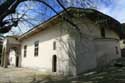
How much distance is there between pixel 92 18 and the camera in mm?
16734

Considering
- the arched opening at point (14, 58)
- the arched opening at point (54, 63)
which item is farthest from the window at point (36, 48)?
the arched opening at point (14, 58)

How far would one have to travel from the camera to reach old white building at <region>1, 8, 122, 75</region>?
15.0 m

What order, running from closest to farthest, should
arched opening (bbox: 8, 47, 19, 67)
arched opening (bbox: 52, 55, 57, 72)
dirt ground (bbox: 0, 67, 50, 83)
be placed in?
1. dirt ground (bbox: 0, 67, 50, 83)
2. arched opening (bbox: 52, 55, 57, 72)
3. arched opening (bbox: 8, 47, 19, 67)

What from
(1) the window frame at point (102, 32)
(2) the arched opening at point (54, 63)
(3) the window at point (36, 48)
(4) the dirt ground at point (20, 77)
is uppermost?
(1) the window frame at point (102, 32)

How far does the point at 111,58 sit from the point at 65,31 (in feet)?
21.0

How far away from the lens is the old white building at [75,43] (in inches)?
591

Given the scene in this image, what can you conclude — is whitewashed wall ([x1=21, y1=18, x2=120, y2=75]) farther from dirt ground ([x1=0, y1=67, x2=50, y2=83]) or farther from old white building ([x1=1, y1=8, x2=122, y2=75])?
dirt ground ([x1=0, y1=67, x2=50, y2=83])

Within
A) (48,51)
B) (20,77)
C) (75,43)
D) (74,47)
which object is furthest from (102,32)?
(20,77)

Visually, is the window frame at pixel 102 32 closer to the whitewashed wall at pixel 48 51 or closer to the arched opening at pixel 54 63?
the whitewashed wall at pixel 48 51

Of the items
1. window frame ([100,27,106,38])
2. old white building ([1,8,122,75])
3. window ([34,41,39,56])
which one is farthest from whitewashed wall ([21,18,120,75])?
window ([34,41,39,56])

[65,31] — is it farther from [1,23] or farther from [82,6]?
[1,23]

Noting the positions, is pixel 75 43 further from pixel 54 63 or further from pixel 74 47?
pixel 54 63

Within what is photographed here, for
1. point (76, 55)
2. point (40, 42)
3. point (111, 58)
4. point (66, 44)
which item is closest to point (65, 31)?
point (66, 44)

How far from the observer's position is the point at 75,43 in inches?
588
